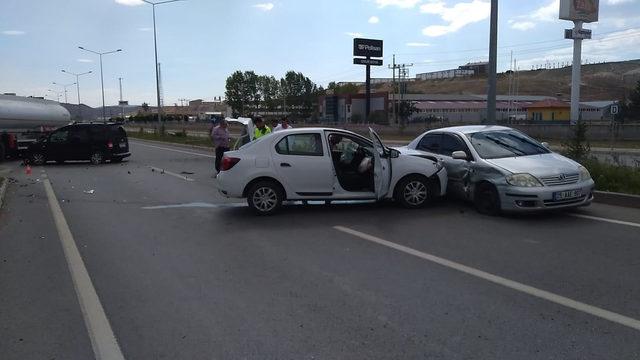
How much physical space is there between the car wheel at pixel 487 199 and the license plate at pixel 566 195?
89 centimetres

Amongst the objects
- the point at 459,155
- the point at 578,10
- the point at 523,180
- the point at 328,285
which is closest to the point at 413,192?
the point at 459,155

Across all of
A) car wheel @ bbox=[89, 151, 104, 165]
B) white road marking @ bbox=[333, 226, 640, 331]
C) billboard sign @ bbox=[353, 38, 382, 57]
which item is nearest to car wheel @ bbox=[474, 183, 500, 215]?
white road marking @ bbox=[333, 226, 640, 331]

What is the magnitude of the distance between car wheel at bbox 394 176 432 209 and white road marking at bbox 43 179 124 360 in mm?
5415

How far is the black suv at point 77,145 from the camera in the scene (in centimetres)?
Result: 2397

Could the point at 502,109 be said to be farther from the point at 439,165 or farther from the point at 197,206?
the point at 197,206

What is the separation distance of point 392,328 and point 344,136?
6014mm

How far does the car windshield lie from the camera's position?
32.5 ft

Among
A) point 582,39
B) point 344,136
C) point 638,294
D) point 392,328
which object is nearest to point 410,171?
point 344,136

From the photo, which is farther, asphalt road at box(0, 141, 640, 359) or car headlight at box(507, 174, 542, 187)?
car headlight at box(507, 174, 542, 187)

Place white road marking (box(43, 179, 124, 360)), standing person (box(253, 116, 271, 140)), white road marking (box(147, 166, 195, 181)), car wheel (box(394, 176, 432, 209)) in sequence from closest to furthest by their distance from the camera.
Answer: white road marking (box(43, 179, 124, 360)) < car wheel (box(394, 176, 432, 209)) < standing person (box(253, 116, 271, 140)) < white road marking (box(147, 166, 195, 181))

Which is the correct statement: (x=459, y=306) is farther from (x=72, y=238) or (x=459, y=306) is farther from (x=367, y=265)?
(x=72, y=238)

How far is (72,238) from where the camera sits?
28.1 ft

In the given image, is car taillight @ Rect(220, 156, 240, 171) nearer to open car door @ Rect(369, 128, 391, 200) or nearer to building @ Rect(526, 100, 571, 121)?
open car door @ Rect(369, 128, 391, 200)

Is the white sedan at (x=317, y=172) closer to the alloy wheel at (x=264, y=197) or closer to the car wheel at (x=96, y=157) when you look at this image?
the alloy wheel at (x=264, y=197)
